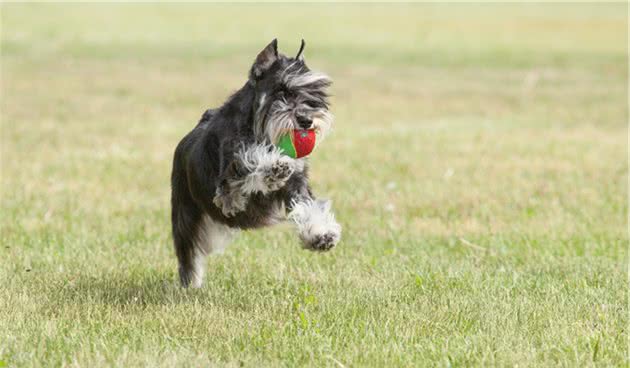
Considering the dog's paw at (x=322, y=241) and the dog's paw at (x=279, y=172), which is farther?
the dog's paw at (x=322, y=241)

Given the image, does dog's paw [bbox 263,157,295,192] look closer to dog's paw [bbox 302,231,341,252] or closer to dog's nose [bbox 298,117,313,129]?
dog's nose [bbox 298,117,313,129]

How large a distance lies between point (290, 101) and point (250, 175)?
553 mm

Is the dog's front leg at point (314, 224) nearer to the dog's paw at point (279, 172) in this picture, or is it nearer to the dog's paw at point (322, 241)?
the dog's paw at point (322, 241)

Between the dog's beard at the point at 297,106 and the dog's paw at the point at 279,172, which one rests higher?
the dog's beard at the point at 297,106

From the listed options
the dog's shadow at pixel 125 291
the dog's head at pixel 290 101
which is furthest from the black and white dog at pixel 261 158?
the dog's shadow at pixel 125 291

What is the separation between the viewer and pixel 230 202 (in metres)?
6.69

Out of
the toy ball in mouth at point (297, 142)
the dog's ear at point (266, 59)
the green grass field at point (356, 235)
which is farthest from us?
the dog's ear at point (266, 59)

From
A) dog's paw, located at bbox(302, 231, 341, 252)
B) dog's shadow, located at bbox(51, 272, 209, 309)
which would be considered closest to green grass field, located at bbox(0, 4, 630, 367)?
dog's shadow, located at bbox(51, 272, 209, 309)

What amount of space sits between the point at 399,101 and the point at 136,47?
46.2ft

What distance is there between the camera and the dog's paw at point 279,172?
6.39 meters

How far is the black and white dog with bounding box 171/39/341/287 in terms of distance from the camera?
6.32 meters

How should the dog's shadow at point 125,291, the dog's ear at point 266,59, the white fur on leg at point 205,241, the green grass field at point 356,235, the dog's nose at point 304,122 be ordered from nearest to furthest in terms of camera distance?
the green grass field at point 356,235 → the dog's nose at point 304,122 → the dog's ear at point 266,59 → the dog's shadow at point 125,291 → the white fur on leg at point 205,241

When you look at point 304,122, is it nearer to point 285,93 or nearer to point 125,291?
point 285,93

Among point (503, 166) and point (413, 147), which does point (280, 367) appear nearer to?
point (503, 166)
